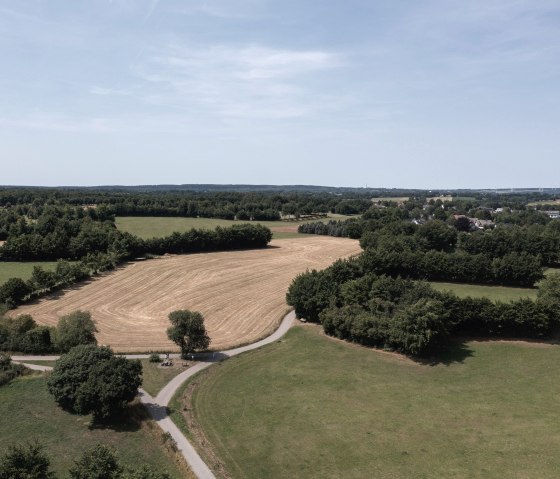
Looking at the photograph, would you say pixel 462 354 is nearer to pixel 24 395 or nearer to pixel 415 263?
pixel 415 263

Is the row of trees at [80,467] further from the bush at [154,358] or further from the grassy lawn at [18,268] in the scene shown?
the grassy lawn at [18,268]

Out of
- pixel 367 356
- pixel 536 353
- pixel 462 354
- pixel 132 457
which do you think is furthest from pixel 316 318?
pixel 132 457

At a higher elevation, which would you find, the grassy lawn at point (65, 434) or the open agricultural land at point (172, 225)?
the open agricultural land at point (172, 225)

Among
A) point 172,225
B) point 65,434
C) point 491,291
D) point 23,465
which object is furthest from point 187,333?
point 172,225

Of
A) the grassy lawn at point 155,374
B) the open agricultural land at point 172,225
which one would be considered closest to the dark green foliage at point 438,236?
the open agricultural land at point 172,225

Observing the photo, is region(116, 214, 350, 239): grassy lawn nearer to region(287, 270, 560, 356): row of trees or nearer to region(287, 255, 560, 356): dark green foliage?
region(287, 255, 560, 356): dark green foliage

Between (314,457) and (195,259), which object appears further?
(195,259)
